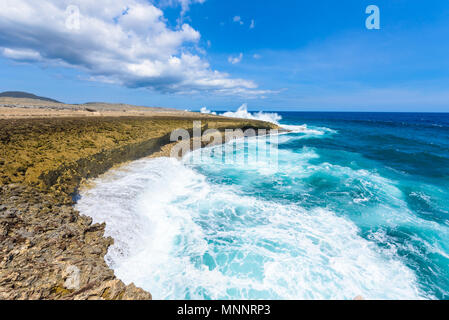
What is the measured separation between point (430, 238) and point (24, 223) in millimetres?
17415

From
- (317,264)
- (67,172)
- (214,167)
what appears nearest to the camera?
(317,264)

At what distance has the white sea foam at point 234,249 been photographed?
639 cm

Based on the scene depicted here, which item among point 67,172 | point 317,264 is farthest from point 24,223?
point 317,264

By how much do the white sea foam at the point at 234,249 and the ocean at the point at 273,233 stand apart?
41 mm

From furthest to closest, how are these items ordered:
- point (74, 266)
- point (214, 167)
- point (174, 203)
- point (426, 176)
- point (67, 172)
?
point (214, 167), point (426, 176), point (174, 203), point (67, 172), point (74, 266)

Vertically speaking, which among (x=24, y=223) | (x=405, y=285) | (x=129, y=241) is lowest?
(x=405, y=285)

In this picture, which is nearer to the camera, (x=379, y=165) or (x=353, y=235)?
(x=353, y=235)

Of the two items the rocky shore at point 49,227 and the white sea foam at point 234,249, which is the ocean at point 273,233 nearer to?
the white sea foam at point 234,249

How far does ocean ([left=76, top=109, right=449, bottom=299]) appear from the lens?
21.4 ft

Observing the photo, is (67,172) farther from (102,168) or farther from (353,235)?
(353,235)
